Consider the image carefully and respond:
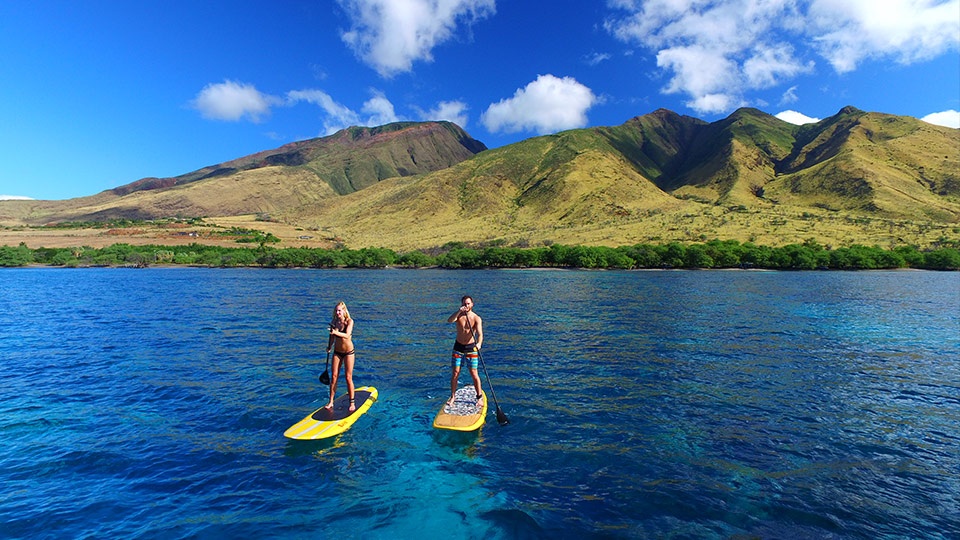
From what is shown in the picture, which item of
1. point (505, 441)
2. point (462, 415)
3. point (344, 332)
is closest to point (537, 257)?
point (462, 415)

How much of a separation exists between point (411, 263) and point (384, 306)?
9344 centimetres

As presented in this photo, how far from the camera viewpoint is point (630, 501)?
10828mm

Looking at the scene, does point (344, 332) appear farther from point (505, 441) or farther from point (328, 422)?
point (505, 441)

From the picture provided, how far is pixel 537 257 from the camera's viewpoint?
132875 millimetres

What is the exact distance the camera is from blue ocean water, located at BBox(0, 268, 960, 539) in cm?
1012

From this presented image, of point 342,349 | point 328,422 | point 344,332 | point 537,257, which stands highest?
point 537,257

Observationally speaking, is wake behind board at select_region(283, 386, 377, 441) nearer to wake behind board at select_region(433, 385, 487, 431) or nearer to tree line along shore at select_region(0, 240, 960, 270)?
wake behind board at select_region(433, 385, 487, 431)

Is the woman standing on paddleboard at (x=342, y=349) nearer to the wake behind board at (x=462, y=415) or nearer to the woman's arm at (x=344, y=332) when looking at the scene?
the woman's arm at (x=344, y=332)

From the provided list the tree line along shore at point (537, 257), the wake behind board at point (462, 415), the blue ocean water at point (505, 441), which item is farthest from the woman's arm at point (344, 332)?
the tree line along shore at point (537, 257)

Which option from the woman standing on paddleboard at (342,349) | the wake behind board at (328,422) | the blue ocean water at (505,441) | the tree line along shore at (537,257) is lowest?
the blue ocean water at (505,441)

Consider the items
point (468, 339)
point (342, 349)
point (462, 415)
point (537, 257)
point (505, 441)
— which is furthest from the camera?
point (537, 257)

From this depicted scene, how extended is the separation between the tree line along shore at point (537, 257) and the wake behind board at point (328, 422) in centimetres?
11410

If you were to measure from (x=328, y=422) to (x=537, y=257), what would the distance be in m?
121

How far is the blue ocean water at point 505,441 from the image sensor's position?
1012 cm
